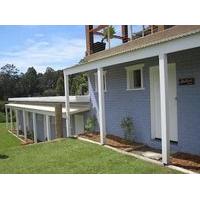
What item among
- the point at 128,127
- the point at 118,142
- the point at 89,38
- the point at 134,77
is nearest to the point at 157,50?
the point at 134,77

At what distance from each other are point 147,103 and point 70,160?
327cm

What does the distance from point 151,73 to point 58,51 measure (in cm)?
3053

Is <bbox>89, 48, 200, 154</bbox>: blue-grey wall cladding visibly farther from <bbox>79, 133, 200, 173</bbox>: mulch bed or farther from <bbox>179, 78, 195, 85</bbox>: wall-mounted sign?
<bbox>79, 133, 200, 173</bbox>: mulch bed

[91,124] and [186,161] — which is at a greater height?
[91,124]

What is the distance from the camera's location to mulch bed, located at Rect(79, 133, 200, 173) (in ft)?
28.1

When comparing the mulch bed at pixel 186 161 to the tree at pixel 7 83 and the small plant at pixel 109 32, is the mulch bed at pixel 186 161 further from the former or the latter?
the tree at pixel 7 83

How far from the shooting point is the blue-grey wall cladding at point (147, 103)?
9.60m

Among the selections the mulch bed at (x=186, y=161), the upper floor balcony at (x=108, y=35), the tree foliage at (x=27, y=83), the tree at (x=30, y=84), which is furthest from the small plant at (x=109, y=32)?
the tree at (x=30, y=84)

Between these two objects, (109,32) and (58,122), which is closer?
(109,32)

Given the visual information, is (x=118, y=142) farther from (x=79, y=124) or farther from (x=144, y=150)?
(x=79, y=124)

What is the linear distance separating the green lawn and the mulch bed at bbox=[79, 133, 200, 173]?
547 mm

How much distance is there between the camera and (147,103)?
1175cm

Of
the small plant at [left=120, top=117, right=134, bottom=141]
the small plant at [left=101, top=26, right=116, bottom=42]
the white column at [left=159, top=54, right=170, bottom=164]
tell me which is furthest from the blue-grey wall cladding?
the small plant at [left=101, top=26, right=116, bottom=42]
